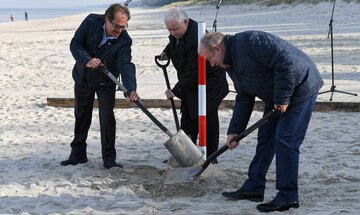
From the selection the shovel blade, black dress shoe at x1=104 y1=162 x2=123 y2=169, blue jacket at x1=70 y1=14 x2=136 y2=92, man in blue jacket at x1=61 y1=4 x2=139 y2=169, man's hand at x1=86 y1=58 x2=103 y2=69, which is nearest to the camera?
the shovel blade

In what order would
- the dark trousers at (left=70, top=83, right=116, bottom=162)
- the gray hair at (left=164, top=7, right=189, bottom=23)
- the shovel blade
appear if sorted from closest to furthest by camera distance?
the shovel blade < the gray hair at (left=164, top=7, right=189, bottom=23) < the dark trousers at (left=70, top=83, right=116, bottom=162)

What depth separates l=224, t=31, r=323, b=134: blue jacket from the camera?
410cm

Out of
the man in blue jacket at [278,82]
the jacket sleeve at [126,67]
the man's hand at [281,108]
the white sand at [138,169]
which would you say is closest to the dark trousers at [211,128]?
the white sand at [138,169]

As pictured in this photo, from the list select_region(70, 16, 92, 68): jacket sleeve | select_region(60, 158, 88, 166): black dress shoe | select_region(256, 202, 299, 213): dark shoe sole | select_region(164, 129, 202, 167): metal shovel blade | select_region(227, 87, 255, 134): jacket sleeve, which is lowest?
select_region(60, 158, 88, 166): black dress shoe

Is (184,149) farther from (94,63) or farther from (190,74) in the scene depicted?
(94,63)

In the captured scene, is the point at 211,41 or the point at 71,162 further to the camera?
the point at 71,162

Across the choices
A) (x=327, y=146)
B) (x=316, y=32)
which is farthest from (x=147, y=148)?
(x=316, y=32)

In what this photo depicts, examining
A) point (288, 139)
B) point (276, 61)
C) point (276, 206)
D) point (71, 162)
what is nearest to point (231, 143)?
point (288, 139)

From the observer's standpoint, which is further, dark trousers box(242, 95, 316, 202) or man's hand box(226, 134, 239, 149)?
man's hand box(226, 134, 239, 149)

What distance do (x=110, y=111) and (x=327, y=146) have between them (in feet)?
8.04

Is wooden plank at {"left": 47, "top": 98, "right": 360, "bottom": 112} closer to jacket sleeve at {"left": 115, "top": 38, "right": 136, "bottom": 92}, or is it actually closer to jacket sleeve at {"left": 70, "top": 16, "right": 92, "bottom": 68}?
jacket sleeve at {"left": 115, "top": 38, "right": 136, "bottom": 92}

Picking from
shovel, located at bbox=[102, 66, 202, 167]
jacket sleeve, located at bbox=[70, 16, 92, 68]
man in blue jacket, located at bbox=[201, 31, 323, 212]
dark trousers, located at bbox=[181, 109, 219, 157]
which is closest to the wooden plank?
dark trousers, located at bbox=[181, 109, 219, 157]

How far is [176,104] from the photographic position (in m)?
8.59

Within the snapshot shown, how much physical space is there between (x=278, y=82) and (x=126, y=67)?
1932 millimetres
